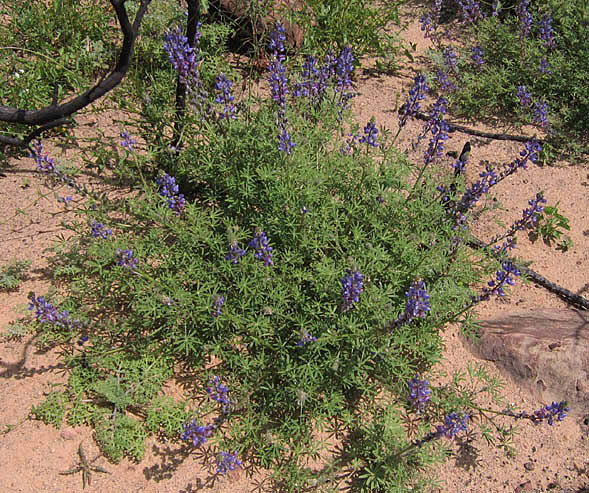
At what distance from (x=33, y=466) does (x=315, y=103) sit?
3535 mm

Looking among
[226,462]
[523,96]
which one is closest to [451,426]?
[226,462]

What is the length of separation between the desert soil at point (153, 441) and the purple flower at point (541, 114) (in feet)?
3.84

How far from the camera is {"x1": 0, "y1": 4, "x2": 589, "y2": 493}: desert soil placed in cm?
330

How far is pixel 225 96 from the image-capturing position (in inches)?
151

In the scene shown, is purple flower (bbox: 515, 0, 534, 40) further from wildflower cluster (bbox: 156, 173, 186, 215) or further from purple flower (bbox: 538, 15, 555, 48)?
wildflower cluster (bbox: 156, 173, 186, 215)

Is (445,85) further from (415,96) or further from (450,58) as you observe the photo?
(415,96)

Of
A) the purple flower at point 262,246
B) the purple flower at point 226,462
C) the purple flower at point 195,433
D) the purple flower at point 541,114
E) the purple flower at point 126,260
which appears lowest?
the purple flower at point 226,462

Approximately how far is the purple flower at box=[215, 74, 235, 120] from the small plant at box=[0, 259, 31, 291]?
6.83 feet

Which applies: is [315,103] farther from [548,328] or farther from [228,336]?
[548,328]

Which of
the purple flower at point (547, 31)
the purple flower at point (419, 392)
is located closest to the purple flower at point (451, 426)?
the purple flower at point (419, 392)

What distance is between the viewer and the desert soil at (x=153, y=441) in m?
3.30

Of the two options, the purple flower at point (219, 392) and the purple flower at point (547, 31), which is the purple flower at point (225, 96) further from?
the purple flower at point (547, 31)

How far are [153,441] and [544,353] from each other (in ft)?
9.47

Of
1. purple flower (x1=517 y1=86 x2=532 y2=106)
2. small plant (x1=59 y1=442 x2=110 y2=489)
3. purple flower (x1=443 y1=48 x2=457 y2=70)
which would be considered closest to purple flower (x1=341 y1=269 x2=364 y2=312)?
small plant (x1=59 y1=442 x2=110 y2=489)
